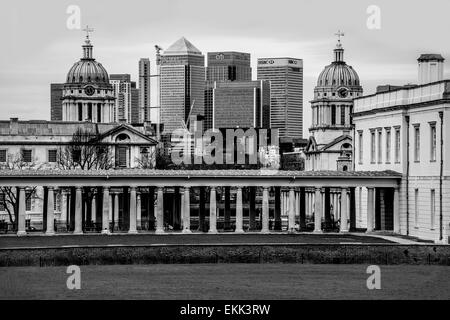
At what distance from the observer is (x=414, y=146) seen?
93.9 m

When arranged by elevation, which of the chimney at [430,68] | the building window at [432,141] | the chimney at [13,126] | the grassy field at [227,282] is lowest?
the grassy field at [227,282]

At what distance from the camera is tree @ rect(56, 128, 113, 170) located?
148325 millimetres

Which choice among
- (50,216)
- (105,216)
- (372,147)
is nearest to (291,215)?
(372,147)

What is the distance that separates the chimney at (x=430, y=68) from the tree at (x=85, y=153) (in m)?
51.2

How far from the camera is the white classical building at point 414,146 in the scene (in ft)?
289

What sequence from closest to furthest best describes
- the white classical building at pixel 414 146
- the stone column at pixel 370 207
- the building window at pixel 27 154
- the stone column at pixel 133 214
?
the white classical building at pixel 414 146
the stone column at pixel 133 214
the stone column at pixel 370 207
the building window at pixel 27 154

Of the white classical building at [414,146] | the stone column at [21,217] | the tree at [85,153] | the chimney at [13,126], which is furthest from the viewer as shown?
the chimney at [13,126]

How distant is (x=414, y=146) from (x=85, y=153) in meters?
61.5

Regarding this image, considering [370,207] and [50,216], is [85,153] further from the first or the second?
[370,207]

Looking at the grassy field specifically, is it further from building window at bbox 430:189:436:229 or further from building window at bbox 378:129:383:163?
building window at bbox 378:129:383:163

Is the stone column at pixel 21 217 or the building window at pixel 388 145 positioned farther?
the building window at pixel 388 145

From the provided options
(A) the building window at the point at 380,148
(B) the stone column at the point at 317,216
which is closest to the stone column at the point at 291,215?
(B) the stone column at the point at 317,216

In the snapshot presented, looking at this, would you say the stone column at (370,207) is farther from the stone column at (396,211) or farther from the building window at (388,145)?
the building window at (388,145)
